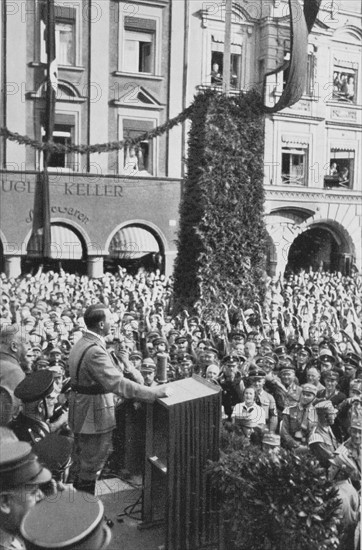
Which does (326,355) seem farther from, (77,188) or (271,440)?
(77,188)

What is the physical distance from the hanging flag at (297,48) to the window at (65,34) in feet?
4.18

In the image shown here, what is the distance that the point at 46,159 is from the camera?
358 cm

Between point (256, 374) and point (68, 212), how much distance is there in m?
1.49

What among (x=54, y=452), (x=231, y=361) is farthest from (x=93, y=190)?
(x=54, y=452)

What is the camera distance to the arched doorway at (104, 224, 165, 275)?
12.8 feet

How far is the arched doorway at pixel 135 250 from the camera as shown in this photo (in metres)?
3.89

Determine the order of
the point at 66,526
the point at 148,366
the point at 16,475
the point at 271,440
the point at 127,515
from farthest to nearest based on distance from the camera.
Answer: the point at 148,366 → the point at 127,515 → the point at 271,440 → the point at 16,475 → the point at 66,526

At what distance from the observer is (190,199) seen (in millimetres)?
3959

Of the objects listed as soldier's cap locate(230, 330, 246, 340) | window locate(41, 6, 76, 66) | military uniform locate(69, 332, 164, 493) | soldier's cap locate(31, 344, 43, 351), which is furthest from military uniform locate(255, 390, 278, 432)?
window locate(41, 6, 76, 66)

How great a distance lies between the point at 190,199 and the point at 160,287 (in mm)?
624

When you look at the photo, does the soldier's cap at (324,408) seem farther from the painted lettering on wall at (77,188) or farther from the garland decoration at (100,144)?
the garland decoration at (100,144)

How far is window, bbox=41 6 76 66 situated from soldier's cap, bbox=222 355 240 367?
1997mm

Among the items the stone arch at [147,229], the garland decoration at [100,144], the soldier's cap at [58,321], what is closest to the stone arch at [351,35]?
the garland decoration at [100,144]

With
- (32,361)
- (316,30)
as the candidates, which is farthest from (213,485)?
(316,30)
